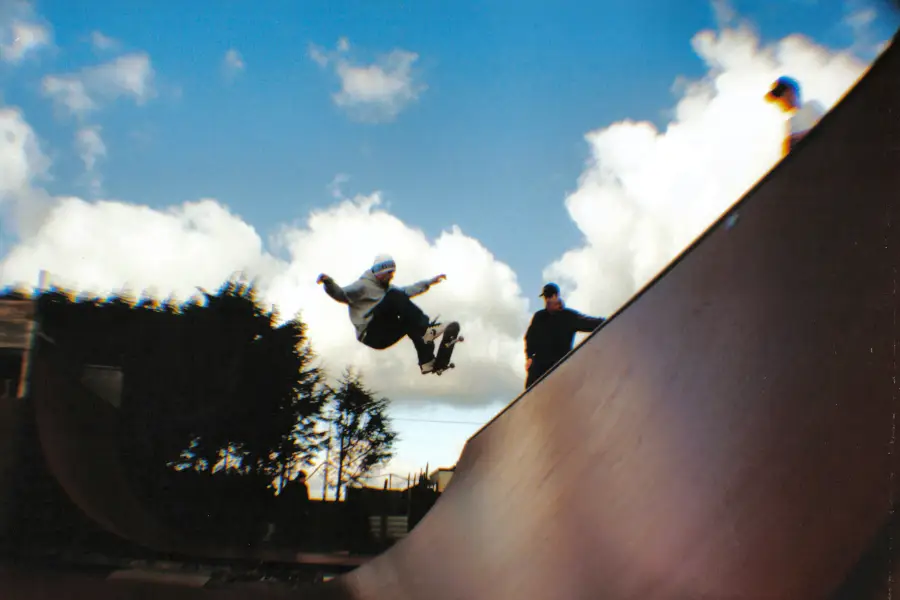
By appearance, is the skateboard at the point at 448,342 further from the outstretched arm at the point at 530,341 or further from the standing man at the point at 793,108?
the standing man at the point at 793,108

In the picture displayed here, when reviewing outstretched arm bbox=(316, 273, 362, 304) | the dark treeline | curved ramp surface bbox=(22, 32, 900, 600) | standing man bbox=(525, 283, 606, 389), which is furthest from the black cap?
the dark treeline

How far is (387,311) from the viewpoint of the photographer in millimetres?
5184

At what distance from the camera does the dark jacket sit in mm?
4699

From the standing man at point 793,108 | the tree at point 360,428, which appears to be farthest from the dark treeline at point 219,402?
the standing man at point 793,108

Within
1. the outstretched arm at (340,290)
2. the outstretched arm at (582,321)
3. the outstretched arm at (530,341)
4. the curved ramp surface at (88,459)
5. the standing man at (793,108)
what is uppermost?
the standing man at (793,108)

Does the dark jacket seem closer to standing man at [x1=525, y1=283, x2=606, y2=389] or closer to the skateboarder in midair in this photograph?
standing man at [x1=525, y1=283, x2=606, y2=389]

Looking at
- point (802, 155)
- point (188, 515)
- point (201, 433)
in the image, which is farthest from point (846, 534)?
point (201, 433)

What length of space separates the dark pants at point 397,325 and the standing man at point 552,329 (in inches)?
37.7

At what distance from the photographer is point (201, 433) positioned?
16.5 meters

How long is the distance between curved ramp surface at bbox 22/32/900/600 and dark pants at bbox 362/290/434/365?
290cm

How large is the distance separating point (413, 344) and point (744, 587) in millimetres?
4171

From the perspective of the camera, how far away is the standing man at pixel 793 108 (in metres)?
3.11

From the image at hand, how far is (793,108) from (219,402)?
1658 centimetres

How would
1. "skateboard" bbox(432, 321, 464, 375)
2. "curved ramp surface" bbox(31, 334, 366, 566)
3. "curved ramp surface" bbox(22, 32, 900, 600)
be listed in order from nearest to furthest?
"curved ramp surface" bbox(22, 32, 900, 600), "curved ramp surface" bbox(31, 334, 366, 566), "skateboard" bbox(432, 321, 464, 375)
